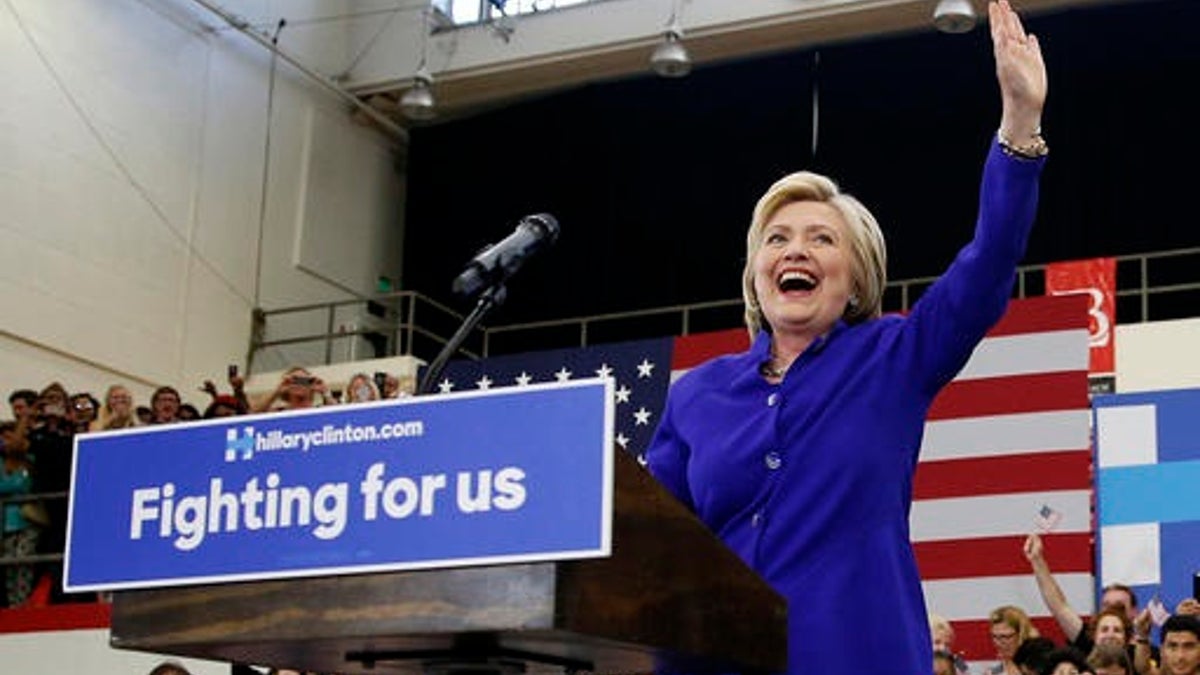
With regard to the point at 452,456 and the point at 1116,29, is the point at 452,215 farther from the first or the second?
the point at 452,456

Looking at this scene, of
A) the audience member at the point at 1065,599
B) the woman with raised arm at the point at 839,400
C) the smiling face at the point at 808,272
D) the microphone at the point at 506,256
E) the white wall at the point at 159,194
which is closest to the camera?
the woman with raised arm at the point at 839,400

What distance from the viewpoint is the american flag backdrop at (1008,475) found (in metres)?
9.41

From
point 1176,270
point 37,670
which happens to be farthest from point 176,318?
point 1176,270

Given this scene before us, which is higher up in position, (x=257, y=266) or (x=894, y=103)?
(x=894, y=103)

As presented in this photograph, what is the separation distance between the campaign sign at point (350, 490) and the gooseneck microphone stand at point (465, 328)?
400mm

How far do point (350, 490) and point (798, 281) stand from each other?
73 cm

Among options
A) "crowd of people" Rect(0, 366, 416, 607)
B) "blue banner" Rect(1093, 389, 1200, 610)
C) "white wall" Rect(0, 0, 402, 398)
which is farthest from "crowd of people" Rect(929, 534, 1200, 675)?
"white wall" Rect(0, 0, 402, 398)

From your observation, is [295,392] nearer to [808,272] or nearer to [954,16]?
Result: [954,16]

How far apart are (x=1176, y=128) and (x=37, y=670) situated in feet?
29.0

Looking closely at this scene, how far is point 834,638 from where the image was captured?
7.22ft

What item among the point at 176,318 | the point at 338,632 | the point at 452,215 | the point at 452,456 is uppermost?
the point at 452,215

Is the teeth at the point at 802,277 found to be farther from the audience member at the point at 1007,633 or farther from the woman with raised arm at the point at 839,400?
the audience member at the point at 1007,633

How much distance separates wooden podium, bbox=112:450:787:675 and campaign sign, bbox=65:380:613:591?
0.07 feet

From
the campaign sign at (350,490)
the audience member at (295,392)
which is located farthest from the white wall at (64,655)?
the campaign sign at (350,490)
